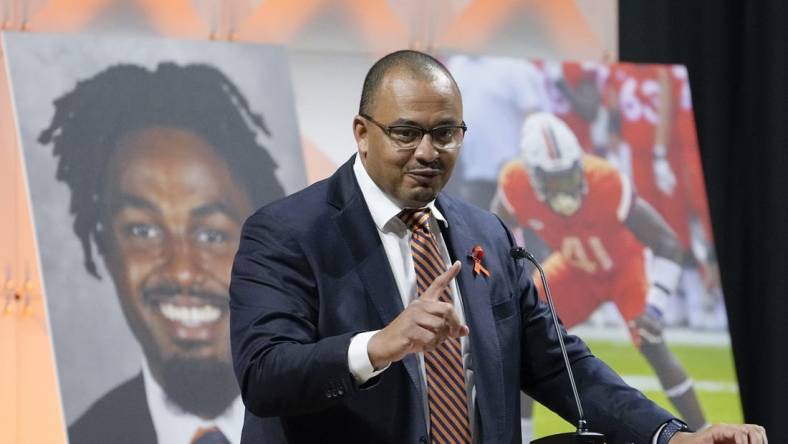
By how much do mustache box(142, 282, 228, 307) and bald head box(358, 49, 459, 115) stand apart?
56.5 inches

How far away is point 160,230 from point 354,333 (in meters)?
1.73

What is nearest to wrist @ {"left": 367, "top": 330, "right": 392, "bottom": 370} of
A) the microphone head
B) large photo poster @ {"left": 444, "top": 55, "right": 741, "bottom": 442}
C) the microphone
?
the microphone

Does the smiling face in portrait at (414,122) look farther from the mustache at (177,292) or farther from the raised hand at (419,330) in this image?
the mustache at (177,292)

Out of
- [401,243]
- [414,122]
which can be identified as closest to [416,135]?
[414,122]

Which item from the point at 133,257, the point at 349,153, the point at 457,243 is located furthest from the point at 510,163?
the point at 457,243

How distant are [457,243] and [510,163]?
1705 millimetres

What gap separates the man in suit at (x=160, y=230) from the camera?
3838mm

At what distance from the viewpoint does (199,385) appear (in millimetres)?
3885

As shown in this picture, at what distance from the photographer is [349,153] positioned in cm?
421

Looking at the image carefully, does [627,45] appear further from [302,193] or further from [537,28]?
[302,193]

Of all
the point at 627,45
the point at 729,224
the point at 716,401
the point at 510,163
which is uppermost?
the point at 627,45

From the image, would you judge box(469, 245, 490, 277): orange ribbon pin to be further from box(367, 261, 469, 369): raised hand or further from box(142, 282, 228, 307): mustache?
box(142, 282, 228, 307): mustache

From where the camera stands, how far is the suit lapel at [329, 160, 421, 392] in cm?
256

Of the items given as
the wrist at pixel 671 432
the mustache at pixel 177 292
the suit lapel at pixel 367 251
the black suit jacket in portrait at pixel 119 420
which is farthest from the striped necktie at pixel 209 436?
the wrist at pixel 671 432
